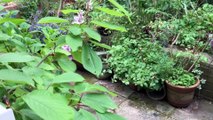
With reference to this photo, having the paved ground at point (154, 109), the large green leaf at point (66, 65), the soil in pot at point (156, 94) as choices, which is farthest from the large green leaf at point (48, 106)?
the soil in pot at point (156, 94)

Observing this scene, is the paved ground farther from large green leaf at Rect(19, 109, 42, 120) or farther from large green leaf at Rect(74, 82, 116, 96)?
large green leaf at Rect(19, 109, 42, 120)

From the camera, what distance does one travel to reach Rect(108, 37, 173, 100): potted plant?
101 inches

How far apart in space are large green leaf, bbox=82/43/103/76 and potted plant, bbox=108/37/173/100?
1.87 metres

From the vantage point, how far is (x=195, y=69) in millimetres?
2623

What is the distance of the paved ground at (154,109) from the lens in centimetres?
→ 252

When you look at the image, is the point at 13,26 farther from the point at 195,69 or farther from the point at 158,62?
the point at 195,69

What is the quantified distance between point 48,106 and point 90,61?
0.22m

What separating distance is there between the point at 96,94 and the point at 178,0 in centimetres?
259

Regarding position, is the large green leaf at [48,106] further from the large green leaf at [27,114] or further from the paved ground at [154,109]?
the paved ground at [154,109]

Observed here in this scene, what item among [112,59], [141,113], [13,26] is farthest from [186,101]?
[13,26]

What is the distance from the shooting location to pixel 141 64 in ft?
8.76

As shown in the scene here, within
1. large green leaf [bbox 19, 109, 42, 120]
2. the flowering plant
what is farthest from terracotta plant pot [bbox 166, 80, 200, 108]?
large green leaf [bbox 19, 109, 42, 120]

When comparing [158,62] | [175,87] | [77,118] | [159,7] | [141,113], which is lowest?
[141,113]

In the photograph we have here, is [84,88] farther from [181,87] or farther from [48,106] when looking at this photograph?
[181,87]
